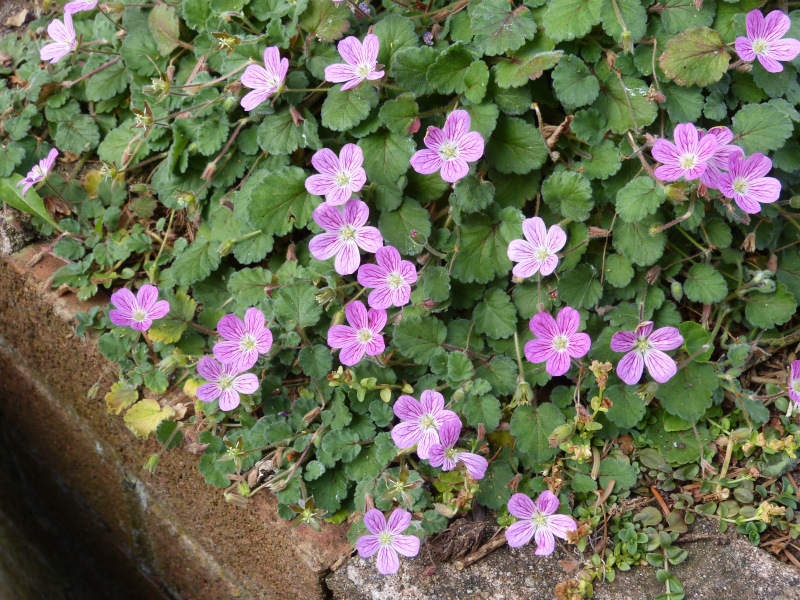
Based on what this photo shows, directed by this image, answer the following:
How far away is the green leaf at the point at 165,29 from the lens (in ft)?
7.20

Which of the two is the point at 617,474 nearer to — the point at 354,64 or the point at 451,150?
the point at 451,150

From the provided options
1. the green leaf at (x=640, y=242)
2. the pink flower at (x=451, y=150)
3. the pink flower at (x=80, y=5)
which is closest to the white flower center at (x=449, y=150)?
the pink flower at (x=451, y=150)

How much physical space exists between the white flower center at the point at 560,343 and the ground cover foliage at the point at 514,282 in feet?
0.50

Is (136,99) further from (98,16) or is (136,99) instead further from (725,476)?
(725,476)

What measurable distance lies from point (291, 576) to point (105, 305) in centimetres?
112

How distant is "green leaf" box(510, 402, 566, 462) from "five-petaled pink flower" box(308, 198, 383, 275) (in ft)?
2.09

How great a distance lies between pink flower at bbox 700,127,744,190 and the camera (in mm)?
1590

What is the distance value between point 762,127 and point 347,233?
3.93ft

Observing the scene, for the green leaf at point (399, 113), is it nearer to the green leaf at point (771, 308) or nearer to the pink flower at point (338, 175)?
the pink flower at point (338, 175)

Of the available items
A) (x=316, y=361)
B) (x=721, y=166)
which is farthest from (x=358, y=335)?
(x=721, y=166)

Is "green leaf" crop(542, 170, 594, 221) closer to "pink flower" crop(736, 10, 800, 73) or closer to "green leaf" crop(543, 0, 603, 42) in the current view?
"green leaf" crop(543, 0, 603, 42)

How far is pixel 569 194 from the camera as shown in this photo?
1.80m

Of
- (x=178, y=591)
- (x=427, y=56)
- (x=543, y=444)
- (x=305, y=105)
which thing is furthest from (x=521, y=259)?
(x=178, y=591)

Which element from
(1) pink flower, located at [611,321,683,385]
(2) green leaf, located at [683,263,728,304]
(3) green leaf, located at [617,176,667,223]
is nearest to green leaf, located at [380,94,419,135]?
(3) green leaf, located at [617,176,667,223]
